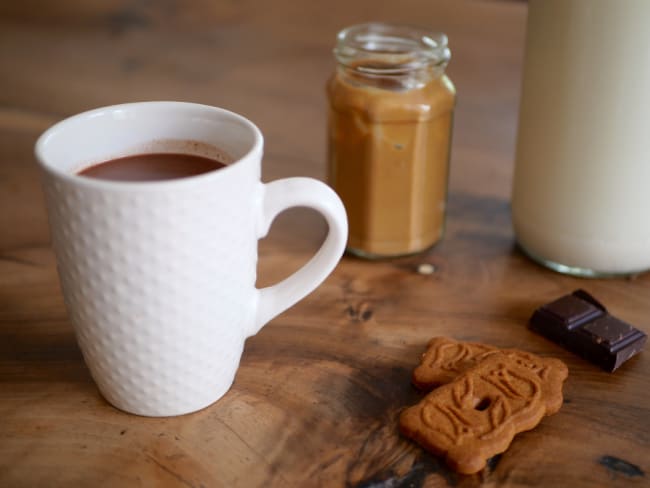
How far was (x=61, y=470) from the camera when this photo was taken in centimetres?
61

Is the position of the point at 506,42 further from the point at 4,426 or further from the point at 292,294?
the point at 4,426

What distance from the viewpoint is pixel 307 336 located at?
0.77 metres

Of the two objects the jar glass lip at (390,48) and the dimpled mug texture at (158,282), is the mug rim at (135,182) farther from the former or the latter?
the jar glass lip at (390,48)

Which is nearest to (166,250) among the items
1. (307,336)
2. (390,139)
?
(307,336)

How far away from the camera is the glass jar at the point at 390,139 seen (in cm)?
85

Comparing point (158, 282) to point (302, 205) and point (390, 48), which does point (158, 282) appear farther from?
point (390, 48)

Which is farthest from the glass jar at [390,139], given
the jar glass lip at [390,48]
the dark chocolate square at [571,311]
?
the dark chocolate square at [571,311]

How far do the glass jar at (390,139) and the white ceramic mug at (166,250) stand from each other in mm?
208

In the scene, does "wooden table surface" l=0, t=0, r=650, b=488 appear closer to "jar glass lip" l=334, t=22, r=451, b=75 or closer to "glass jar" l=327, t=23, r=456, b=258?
"glass jar" l=327, t=23, r=456, b=258

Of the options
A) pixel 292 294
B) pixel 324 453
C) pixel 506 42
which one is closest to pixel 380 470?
pixel 324 453

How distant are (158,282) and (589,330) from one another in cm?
40

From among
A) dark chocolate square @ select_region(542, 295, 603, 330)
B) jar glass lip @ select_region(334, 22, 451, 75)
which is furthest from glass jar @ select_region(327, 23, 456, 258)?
dark chocolate square @ select_region(542, 295, 603, 330)

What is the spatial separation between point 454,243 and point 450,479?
0.39 meters

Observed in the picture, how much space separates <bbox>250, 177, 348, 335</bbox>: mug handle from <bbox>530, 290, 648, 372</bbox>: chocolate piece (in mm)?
229
